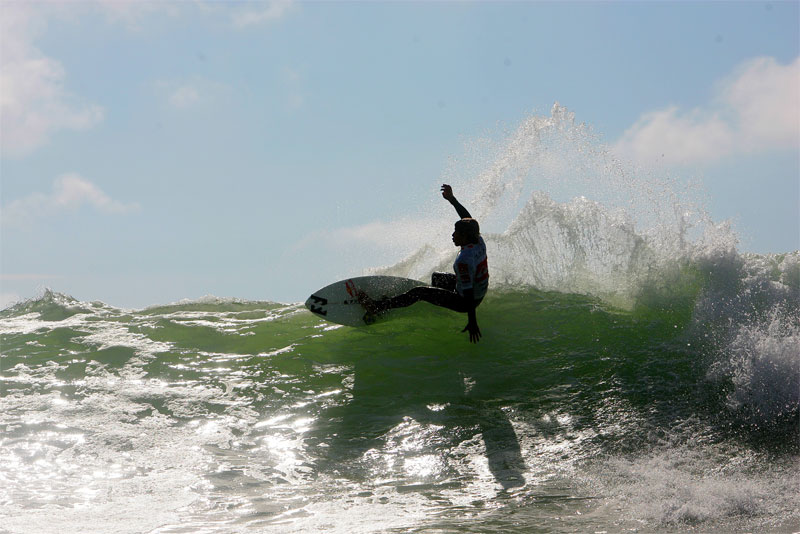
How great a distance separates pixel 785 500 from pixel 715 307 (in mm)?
3572

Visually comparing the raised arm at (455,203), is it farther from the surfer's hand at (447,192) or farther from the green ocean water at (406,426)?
the green ocean water at (406,426)

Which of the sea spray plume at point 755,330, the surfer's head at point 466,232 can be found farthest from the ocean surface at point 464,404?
the surfer's head at point 466,232

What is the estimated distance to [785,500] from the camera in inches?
154

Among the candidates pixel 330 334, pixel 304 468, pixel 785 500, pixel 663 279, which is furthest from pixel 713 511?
pixel 330 334

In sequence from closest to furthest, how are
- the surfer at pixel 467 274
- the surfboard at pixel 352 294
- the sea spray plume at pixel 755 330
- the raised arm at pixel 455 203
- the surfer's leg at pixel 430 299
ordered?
the sea spray plume at pixel 755 330
the surfer at pixel 467 274
the raised arm at pixel 455 203
the surfer's leg at pixel 430 299
the surfboard at pixel 352 294

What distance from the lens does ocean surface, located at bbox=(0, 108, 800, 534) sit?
415 centimetres

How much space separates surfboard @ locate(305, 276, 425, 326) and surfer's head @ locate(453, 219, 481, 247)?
1.26 metres

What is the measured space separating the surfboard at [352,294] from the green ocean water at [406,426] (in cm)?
25

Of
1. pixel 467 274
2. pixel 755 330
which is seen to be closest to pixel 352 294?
pixel 467 274

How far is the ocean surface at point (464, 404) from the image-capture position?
163 inches

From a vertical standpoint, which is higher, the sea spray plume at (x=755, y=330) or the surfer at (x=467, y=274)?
the surfer at (x=467, y=274)

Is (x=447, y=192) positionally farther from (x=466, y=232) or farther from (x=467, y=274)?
(x=467, y=274)

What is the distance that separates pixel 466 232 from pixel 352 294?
6.26 feet

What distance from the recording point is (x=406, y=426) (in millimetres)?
5855
